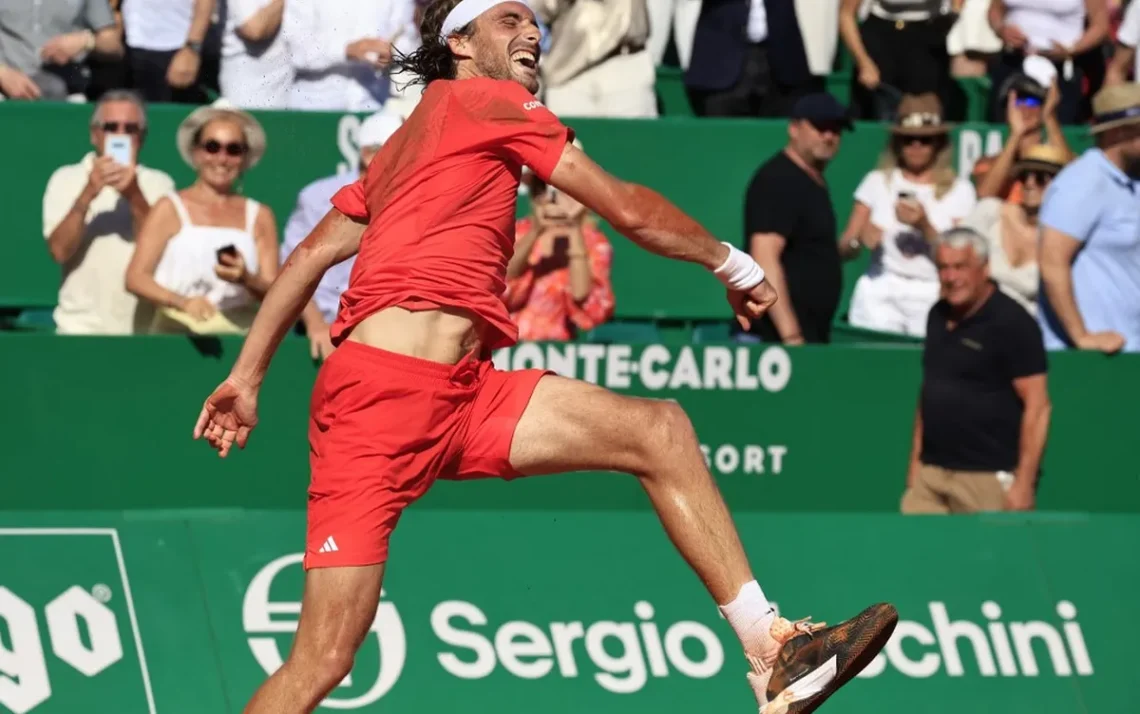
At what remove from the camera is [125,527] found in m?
6.65

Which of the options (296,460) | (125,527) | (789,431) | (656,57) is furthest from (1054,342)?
(125,527)

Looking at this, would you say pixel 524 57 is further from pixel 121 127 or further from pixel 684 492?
pixel 121 127

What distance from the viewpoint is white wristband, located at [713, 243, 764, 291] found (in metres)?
5.02

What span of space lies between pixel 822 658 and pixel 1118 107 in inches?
216

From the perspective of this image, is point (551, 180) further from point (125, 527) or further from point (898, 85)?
point (898, 85)

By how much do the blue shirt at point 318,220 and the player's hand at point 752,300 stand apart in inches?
167

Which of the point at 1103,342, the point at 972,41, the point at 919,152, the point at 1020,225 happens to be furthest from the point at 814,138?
the point at 972,41

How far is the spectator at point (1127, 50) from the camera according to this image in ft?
36.8

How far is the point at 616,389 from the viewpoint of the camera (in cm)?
891

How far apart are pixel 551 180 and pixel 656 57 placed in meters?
5.83

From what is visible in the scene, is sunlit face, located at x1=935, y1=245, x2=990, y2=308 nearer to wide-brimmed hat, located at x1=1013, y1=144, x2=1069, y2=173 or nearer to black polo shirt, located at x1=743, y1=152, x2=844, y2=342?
black polo shirt, located at x1=743, y1=152, x2=844, y2=342

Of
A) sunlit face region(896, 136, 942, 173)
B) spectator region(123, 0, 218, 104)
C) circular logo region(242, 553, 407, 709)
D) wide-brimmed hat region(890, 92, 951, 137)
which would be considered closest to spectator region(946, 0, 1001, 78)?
wide-brimmed hat region(890, 92, 951, 137)

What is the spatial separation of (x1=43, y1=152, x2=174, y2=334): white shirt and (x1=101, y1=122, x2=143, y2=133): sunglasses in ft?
0.49

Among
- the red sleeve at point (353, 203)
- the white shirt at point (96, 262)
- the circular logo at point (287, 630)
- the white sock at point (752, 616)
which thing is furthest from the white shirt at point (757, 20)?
the white sock at point (752, 616)
